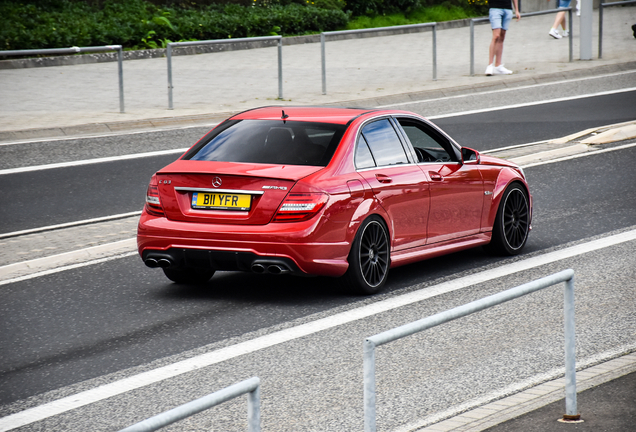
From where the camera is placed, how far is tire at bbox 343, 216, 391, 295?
7.58 meters

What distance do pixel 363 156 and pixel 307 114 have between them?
642 mm

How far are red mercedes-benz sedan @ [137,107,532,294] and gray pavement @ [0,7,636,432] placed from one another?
1889mm

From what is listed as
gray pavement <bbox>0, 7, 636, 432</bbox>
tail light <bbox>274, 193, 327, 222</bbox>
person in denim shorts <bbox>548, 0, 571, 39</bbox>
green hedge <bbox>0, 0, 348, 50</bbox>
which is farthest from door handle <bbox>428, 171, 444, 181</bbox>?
person in denim shorts <bbox>548, 0, 571, 39</bbox>

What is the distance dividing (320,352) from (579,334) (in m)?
1.78

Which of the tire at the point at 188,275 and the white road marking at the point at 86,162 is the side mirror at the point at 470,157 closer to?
the tire at the point at 188,275

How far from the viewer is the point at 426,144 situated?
29.7ft

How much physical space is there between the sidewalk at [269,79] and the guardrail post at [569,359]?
1213cm

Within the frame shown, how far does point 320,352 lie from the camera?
6387 mm

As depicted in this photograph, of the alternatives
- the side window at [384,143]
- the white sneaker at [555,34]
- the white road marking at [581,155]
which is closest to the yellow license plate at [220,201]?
the side window at [384,143]

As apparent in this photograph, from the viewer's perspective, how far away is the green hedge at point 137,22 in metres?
24.1

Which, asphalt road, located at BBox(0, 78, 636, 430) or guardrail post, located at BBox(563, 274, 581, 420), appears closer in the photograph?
guardrail post, located at BBox(563, 274, 581, 420)

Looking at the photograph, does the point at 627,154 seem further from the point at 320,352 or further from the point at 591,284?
the point at 320,352

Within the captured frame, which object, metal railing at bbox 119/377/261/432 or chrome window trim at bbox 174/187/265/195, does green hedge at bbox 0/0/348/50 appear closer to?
chrome window trim at bbox 174/187/265/195

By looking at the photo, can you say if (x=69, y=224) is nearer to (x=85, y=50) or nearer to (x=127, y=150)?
(x=127, y=150)
